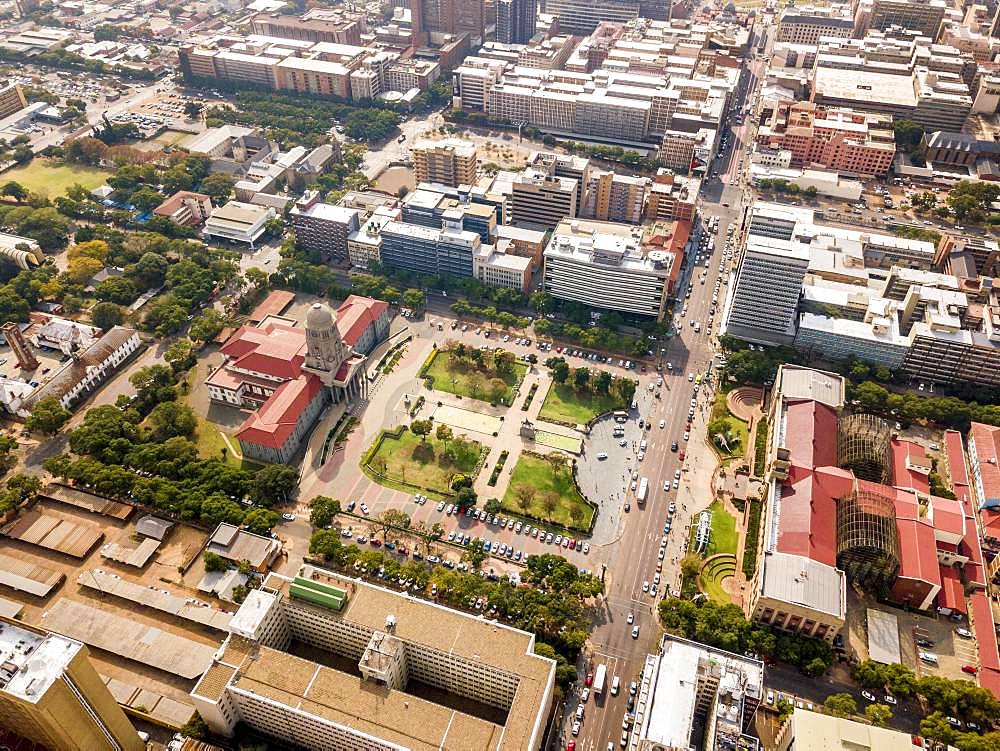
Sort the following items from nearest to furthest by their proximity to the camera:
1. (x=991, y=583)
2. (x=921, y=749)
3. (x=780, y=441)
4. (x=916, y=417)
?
(x=921, y=749)
(x=991, y=583)
(x=780, y=441)
(x=916, y=417)

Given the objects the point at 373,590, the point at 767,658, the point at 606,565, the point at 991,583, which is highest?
the point at 991,583

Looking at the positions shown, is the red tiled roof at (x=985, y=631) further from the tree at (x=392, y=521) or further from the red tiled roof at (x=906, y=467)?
the tree at (x=392, y=521)

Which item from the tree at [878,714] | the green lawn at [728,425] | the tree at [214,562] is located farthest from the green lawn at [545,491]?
the tree at [878,714]

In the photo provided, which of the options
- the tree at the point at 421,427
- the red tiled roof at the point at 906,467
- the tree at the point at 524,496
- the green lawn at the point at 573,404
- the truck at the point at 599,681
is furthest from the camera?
the green lawn at the point at 573,404

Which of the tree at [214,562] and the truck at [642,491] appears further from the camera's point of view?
the truck at [642,491]

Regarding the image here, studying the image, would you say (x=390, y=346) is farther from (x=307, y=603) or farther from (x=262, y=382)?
(x=307, y=603)

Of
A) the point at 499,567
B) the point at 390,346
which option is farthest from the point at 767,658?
the point at 390,346
